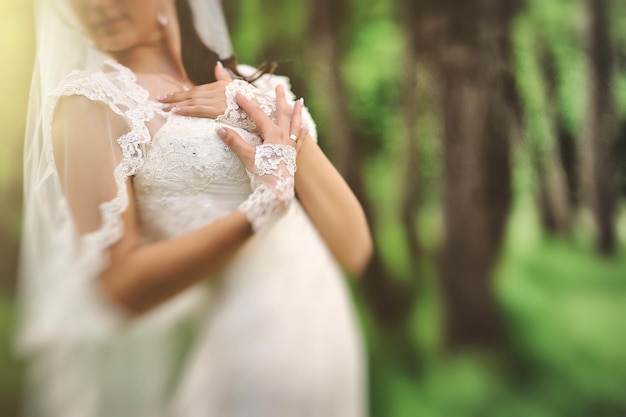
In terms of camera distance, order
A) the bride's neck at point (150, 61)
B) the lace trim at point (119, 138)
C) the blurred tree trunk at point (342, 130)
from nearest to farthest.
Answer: the lace trim at point (119, 138) < the bride's neck at point (150, 61) < the blurred tree trunk at point (342, 130)

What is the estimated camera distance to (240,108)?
123cm

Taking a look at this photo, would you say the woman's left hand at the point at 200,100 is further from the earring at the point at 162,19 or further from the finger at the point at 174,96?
the earring at the point at 162,19

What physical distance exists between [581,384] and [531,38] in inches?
32.0

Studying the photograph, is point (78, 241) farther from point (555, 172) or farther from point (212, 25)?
point (555, 172)

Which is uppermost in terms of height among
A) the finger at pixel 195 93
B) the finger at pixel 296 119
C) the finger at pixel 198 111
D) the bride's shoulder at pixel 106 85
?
the bride's shoulder at pixel 106 85

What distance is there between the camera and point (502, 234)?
138cm

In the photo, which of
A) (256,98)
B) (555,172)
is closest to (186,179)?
(256,98)

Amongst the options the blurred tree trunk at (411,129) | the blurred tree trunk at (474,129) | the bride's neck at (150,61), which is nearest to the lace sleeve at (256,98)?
the bride's neck at (150,61)

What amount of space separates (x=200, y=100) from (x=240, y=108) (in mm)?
84

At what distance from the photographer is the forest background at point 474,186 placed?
134cm

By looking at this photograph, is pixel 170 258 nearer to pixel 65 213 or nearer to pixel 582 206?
pixel 65 213

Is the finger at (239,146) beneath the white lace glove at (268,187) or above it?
above

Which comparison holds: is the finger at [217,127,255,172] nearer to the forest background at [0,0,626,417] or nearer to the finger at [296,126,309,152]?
the finger at [296,126,309,152]

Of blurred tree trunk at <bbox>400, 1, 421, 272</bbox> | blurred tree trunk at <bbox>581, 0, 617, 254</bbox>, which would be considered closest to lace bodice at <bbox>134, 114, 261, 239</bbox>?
blurred tree trunk at <bbox>400, 1, 421, 272</bbox>
